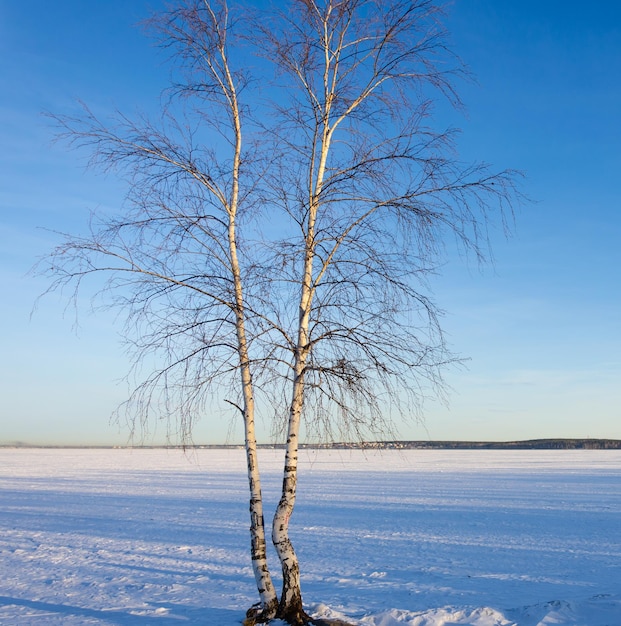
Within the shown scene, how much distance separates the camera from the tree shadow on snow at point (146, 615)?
8906 millimetres

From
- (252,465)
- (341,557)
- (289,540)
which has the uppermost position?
(252,465)

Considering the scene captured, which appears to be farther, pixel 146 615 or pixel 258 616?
pixel 146 615

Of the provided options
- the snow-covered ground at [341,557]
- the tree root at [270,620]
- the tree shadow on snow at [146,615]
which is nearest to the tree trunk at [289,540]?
the tree root at [270,620]

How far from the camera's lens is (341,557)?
13164 mm

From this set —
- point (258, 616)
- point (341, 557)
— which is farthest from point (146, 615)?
point (341, 557)

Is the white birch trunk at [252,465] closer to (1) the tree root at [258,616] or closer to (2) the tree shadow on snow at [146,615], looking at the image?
(1) the tree root at [258,616]

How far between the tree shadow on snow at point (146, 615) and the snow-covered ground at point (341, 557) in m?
0.03

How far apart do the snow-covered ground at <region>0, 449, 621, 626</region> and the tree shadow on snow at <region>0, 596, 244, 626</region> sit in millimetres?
30

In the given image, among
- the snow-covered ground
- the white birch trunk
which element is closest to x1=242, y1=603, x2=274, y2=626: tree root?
the white birch trunk

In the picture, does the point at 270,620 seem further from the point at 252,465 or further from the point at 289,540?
the point at 252,465

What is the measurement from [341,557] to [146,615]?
489cm

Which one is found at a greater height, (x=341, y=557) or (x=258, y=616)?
(x=258, y=616)

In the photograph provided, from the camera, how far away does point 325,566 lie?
40.6ft

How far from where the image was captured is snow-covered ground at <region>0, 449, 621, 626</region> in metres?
9.23
